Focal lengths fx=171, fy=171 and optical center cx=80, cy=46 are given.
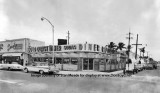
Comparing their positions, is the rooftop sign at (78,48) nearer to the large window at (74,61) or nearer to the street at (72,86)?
the large window at (74,61)

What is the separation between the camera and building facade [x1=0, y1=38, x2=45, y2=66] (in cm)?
3894

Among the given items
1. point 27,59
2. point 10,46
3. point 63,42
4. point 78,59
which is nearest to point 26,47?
point 27,59

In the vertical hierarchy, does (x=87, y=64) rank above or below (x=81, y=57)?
below

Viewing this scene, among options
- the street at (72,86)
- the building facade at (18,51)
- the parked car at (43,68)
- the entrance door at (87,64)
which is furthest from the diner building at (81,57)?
the street at (72,86)

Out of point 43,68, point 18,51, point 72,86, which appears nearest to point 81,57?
point 43,68

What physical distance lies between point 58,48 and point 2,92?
23.8 metres

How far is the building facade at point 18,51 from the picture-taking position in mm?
38938

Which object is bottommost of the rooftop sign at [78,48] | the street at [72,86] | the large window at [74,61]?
the street at [72,86]

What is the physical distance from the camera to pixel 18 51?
40312 millimetres

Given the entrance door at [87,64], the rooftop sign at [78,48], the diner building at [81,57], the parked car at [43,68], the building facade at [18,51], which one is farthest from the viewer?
the building facade at [18,51]

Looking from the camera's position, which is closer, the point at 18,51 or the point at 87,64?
the point at 87,64

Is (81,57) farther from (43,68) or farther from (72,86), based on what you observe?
(72,86)

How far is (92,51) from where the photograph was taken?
3052 cm

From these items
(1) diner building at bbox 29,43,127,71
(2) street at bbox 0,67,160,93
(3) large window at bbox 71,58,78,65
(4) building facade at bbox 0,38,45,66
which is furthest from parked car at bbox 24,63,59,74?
(4) building facade at bbox 0,38,45,66
